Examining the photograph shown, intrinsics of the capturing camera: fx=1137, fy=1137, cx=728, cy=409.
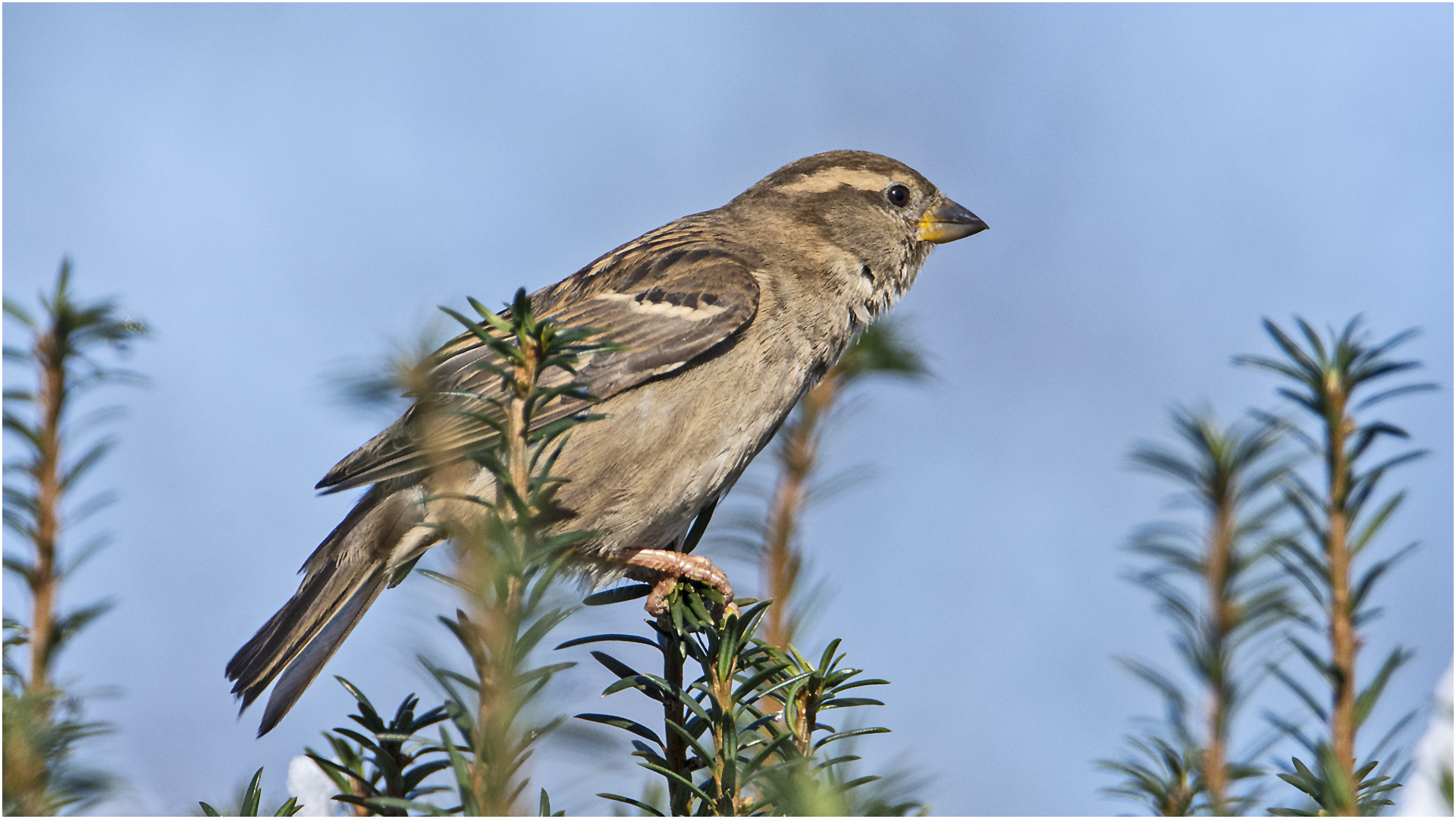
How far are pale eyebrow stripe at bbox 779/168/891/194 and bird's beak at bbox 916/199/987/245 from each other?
26 cm

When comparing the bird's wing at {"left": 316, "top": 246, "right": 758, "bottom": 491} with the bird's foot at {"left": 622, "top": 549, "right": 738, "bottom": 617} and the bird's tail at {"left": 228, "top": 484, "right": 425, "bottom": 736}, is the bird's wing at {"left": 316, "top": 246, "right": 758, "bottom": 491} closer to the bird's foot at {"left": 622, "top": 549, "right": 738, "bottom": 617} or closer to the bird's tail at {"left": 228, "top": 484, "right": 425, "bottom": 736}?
the bird's tail at {"left": 228, "top": 484, "right": 425, "bottom": 736}

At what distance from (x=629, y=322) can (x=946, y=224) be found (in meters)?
1.69

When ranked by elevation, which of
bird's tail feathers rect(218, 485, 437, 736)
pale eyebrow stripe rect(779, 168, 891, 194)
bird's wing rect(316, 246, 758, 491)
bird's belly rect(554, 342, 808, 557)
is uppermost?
pale eyebrow stripe rect(779, 168, 891, 194)

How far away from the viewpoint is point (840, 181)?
17.3 ft

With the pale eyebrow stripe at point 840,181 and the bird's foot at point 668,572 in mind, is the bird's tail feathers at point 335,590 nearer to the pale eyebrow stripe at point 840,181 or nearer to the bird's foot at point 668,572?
the bird's foot at point 668,572

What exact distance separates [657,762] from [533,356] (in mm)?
761

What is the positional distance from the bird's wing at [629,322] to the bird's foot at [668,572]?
A: 592 mm

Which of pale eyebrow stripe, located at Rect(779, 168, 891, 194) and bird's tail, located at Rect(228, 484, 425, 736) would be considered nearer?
bird's tail, located at Rect(228, 484, 425, 736)

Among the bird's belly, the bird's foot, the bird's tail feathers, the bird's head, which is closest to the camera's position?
the bird's foot

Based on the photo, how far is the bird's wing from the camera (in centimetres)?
374

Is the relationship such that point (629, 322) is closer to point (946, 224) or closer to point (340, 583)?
point (340, 583)

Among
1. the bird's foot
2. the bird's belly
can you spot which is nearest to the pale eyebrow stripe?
the bird's belly

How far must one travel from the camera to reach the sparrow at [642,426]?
12.6ft

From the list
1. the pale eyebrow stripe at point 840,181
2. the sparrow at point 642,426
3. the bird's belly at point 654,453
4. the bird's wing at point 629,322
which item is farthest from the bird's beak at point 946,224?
the bird's belly at point 654,453
